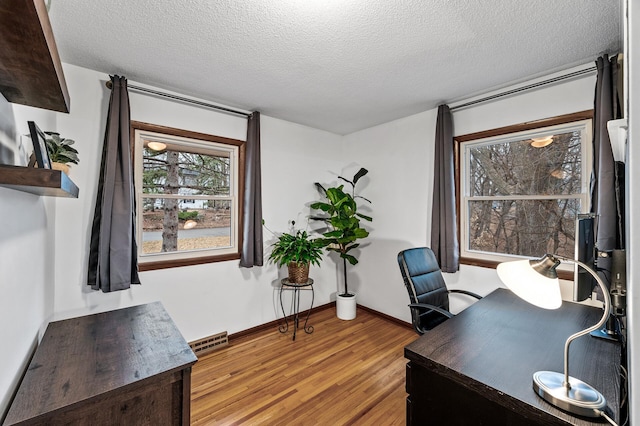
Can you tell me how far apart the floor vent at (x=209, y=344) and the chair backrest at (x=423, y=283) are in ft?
6.35

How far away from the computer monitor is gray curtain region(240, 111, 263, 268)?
97.7 inches

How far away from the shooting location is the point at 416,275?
2.12m

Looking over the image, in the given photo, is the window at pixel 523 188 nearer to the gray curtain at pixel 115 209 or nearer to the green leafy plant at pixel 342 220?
the green leafy plant at pixel 342 220

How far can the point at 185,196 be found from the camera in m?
2.77

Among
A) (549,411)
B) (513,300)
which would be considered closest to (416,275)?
(513,300)

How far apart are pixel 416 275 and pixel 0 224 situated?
2.24m

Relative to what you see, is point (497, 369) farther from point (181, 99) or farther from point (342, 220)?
point (181, 99)

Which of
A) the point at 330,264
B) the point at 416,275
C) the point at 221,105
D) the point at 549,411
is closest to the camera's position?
the point at 549,411

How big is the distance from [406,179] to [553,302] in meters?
2.50

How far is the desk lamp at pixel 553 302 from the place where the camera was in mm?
885

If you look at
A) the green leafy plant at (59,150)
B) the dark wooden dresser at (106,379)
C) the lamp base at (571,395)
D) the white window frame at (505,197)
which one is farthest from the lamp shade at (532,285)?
the green leafy plant at (59,150)

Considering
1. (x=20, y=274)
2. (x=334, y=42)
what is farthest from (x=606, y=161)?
(x=20, y=274)

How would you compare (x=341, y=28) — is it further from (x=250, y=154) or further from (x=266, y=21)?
(x=250, y=154)

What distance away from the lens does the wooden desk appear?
0.99m
